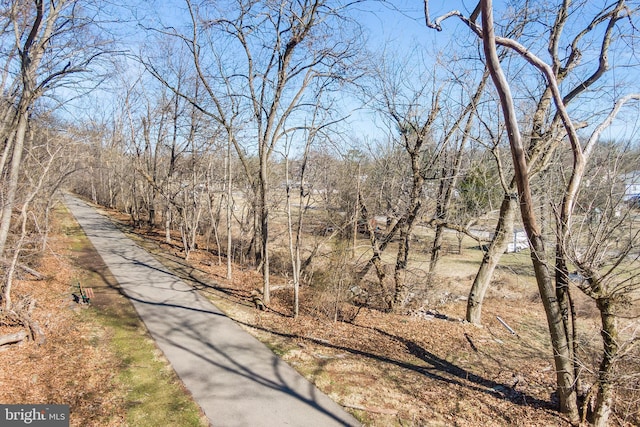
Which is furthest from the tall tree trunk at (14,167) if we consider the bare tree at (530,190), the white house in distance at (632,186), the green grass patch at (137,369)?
the white house in distance at (632,186)

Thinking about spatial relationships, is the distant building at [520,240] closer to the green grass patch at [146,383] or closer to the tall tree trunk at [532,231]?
the tall tree trunk at [532,231]

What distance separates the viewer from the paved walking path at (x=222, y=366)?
527 centimetres

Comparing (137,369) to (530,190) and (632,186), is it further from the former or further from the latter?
(632,186)

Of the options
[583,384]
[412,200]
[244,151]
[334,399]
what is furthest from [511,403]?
[244,151]

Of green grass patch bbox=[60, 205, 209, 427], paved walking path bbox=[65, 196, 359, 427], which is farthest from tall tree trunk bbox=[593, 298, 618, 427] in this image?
green grass patch bbox=[60, 205, 209, 427]

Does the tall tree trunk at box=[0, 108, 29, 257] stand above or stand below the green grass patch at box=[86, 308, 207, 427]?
above

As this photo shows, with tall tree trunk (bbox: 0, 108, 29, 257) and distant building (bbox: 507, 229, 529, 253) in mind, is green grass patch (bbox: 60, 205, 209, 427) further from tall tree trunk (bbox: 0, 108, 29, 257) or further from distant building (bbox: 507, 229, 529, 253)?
distant building (bbox: 507, 229, 529, 253)

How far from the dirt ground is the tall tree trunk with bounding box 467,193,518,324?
569 mm

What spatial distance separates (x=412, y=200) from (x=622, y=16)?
5.67 metres

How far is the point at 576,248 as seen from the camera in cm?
449

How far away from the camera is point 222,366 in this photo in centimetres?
657

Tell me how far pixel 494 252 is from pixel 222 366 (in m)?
7.39

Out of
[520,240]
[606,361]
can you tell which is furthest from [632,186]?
[520,240]

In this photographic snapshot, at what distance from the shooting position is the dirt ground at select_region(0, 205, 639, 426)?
5.46 m
